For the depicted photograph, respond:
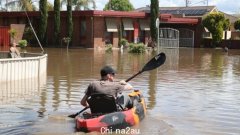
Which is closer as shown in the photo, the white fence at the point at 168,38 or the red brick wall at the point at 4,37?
the red brick wall at the point at 4,37

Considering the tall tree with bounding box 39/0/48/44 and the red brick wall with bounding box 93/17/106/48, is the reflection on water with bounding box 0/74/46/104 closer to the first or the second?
the red brick wall with bounding box 93/17/106/48

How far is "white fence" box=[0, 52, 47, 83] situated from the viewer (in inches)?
633

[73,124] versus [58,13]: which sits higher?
[58,13]

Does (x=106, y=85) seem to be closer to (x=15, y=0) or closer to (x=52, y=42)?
(x=52, y=42)

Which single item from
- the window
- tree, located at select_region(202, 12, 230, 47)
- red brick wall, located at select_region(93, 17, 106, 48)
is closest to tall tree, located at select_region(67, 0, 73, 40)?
the window

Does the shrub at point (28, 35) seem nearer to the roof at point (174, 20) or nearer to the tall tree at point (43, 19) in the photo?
the tall tree at point (43, 19)

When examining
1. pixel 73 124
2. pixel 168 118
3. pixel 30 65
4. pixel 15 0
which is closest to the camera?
pixel 73 124

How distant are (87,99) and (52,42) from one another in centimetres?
4270

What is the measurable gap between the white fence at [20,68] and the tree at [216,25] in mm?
37298

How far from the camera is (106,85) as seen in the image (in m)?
9.66

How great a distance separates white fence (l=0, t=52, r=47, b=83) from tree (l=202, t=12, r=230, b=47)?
37298mm

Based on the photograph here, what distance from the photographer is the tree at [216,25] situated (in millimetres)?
54062

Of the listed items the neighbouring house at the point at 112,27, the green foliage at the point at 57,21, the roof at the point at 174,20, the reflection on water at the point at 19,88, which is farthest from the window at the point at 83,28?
the reflection on water at the point at 19,88

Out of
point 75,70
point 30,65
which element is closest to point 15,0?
point 75,70
